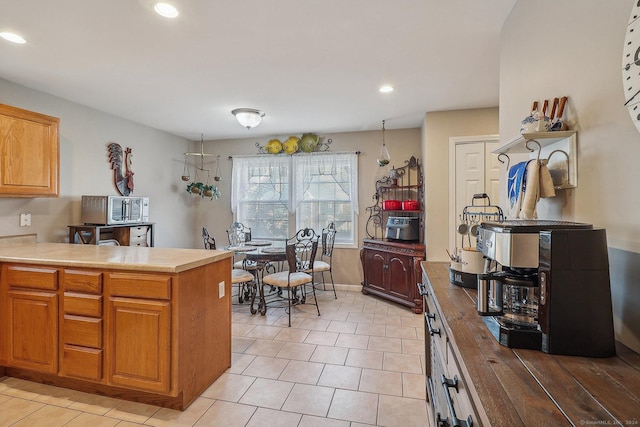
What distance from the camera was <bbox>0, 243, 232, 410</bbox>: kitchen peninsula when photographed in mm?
1974

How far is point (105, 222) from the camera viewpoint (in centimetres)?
346

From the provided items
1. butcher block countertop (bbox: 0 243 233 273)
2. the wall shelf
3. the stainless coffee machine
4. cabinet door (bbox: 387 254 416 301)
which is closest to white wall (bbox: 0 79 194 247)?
butcher block countertop (bbox: 0 243 233 273)

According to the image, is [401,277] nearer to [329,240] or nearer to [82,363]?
[329,240]

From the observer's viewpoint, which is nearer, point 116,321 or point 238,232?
point 116,321

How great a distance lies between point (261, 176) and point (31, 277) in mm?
3486

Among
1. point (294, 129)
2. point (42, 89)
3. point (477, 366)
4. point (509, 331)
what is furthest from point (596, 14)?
point (42, 89)

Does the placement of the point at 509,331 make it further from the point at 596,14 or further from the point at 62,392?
the point at 62,392

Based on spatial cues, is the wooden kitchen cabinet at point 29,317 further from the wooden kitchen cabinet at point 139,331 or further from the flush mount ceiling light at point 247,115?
the flush mount ceiling light at point 247,115

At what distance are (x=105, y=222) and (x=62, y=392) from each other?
179 cm

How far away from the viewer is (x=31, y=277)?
88.1 inches

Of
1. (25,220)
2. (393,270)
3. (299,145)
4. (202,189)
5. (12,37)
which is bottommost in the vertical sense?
(393,270)

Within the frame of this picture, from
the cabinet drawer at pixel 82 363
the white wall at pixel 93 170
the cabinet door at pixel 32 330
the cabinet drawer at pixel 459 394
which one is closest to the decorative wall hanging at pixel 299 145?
the white wall at pixel 93 170

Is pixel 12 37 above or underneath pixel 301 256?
above

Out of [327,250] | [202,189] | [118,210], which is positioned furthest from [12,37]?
[327,250]
